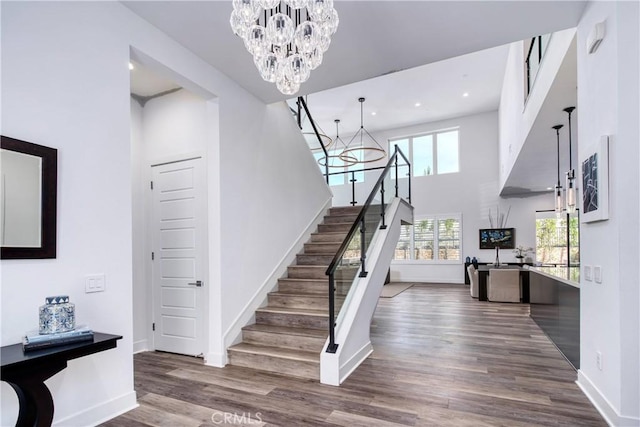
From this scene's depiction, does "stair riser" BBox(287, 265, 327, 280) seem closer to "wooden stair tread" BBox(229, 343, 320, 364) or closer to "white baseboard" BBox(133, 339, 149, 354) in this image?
"wooden stair tread" BBox(229, 343, 320, 364)

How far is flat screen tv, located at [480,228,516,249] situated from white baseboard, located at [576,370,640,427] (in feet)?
26.9

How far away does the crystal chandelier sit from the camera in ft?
7.24

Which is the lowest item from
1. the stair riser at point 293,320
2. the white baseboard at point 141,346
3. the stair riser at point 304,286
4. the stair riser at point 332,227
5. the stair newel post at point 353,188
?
the white baseboard at point 141,346

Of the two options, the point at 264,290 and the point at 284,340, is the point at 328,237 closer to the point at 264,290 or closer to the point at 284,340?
the point at 264,290

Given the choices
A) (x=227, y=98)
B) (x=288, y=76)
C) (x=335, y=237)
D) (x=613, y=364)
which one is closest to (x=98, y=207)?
(x=288, y=76)

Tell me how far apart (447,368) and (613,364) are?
1.47 metres

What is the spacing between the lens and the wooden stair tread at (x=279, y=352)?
3.46 meters

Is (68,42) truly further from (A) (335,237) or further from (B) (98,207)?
(A) (335,237)

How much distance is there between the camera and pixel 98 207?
2611mm

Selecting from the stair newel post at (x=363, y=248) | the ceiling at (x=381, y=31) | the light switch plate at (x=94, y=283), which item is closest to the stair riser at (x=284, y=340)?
the stair newel post at (x=363, y=248)

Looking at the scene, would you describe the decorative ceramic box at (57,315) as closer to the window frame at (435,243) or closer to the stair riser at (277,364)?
the stair riser at (277,364)

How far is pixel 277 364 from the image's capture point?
11.6 feet

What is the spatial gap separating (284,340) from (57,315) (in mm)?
2209

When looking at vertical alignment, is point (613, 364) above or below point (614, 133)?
below
